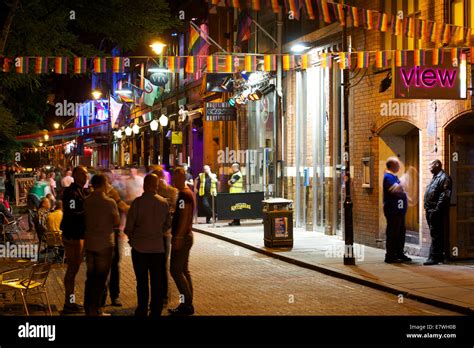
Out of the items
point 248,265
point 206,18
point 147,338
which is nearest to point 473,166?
point 248,265

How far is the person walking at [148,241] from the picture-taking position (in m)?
8.73

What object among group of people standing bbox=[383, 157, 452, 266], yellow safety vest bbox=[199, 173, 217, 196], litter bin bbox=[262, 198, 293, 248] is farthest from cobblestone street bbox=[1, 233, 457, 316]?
yellow safety vest bbox=[199, 173, 217, 196]

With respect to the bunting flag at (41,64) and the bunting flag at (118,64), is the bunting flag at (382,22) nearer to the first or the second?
the bunting flag at (118,64)

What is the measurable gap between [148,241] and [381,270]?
6.26 meters

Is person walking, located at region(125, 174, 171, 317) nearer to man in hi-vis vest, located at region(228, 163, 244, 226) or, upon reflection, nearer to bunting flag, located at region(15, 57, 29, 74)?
bunting flag, located at region(15, 57, 29, 74)

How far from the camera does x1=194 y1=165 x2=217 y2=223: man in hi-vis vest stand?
23562 millimetres

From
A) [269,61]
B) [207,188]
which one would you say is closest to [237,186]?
[207,188]

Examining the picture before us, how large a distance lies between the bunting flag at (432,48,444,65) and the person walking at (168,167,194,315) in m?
5.94

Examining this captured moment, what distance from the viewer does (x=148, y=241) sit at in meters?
8.71

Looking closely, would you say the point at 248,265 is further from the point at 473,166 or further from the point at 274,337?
the point at 274,337

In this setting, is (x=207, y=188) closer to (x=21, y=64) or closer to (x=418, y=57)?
(x=21, y=64)

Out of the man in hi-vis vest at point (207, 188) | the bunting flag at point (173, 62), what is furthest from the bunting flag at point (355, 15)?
the man in hi-vis vest at point (207, 188)

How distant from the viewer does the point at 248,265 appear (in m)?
15.0

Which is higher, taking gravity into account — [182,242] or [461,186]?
[461,186]
